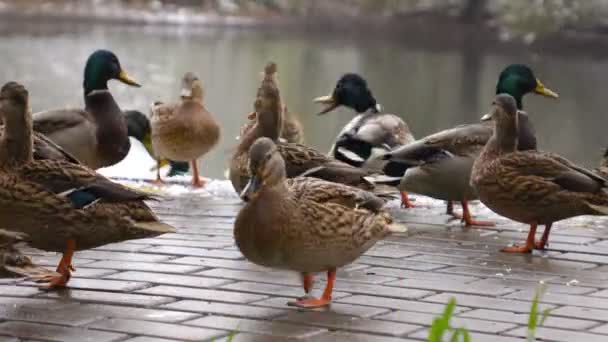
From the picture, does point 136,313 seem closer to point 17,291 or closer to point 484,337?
point 17,291

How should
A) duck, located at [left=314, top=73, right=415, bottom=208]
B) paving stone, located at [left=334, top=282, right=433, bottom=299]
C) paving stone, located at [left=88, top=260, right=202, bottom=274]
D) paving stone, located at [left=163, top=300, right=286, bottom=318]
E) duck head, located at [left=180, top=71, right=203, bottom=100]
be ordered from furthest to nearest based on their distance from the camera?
duck head, located at [left=180, top=71, right=203, bottom=100], duck, located at [left=314, top=73, right=415, bottom=208], paving stone, located at [left=88, top=260, right=202, bottom=274], paving stone, located at [left=334, top=282, right=433, bottom=299], paving stone, located at [left=163, top=300, right=286, bottom=318]

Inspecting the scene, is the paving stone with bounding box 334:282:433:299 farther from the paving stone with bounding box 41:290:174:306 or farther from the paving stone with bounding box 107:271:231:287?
the paving stone with bounding box 41:290:174:306

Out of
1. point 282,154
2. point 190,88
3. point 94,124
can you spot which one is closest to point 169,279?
point 282,154

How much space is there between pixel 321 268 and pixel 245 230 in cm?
32

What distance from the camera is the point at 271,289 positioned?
14.7ft

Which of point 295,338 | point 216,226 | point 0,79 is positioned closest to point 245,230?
point 295,338

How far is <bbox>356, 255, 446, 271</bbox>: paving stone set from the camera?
4.91 metres

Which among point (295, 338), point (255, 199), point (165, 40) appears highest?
point (255, 199)

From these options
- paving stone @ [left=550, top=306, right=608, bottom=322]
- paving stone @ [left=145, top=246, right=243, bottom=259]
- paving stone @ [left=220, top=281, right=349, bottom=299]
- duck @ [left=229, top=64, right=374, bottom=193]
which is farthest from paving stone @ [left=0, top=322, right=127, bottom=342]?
duck @ [left=229, top=64, right=374, bottom=193]

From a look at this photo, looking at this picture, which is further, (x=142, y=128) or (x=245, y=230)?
(x=142, y=128)

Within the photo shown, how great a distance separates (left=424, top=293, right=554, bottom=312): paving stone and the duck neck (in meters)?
1.50

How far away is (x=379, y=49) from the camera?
27.0 meters

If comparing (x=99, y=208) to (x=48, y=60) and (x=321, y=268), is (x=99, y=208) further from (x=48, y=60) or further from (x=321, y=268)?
(x=48, y=60)

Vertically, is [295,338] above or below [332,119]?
above
